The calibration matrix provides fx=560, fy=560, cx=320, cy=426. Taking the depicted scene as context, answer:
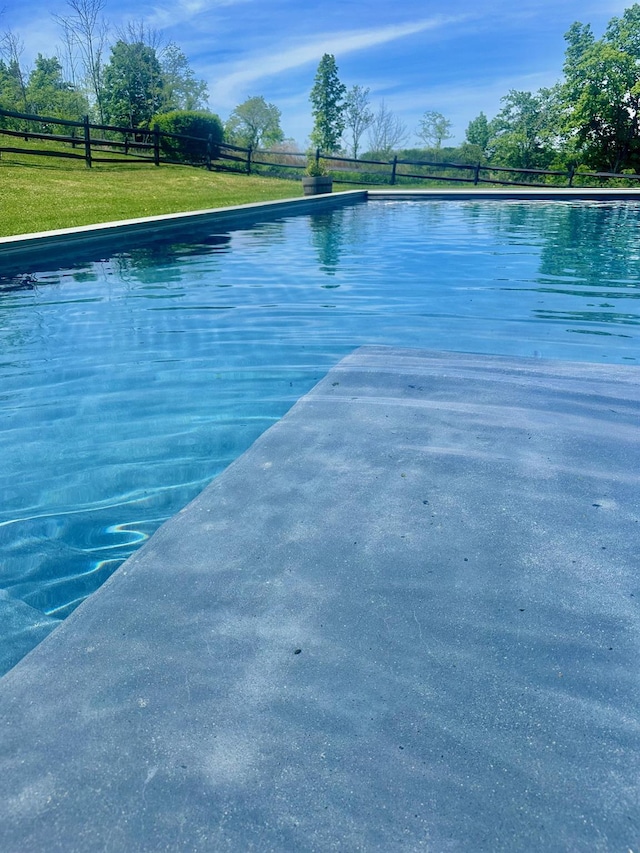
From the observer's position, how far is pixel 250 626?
4.95 ft

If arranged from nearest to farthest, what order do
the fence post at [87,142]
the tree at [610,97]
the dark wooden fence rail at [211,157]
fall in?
the fence post at [87,142] → the dark wooden fence rail at [211,157] → the tree at [610,97]

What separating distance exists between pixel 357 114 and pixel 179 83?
14.7 metres

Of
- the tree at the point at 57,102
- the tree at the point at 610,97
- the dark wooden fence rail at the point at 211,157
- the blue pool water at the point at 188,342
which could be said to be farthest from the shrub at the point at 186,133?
the tree at the point at 610,97

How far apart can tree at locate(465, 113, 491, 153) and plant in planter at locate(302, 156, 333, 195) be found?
34.4m

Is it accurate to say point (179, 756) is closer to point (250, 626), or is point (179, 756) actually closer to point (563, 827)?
point (250, 626)

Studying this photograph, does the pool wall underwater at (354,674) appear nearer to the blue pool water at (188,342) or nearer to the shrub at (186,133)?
the blue pool water at (188,342)

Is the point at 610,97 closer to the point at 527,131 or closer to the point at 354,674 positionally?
the point at 527,131

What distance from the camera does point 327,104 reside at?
124 ft

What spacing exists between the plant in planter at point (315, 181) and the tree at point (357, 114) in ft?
98.1

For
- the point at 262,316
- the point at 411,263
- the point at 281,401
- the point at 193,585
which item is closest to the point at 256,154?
the point at 411,263

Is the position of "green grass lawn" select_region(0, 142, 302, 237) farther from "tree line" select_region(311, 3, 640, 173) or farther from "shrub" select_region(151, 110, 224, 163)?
"tree line" select_region(311, 3, 640, 173)

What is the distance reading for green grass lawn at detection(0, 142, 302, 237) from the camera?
10.3 meters

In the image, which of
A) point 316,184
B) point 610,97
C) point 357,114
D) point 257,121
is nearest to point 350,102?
point 357,114

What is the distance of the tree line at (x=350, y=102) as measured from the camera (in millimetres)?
27250
